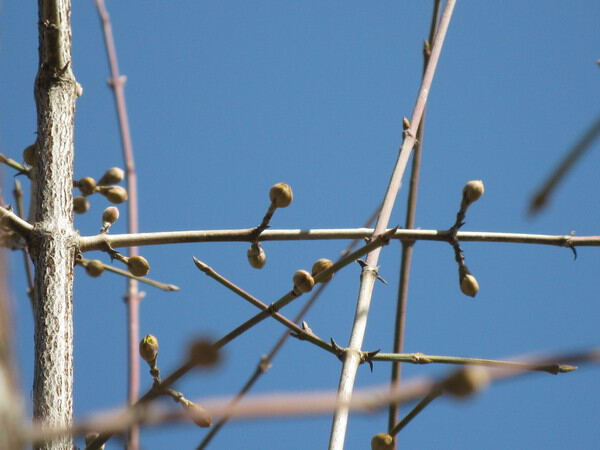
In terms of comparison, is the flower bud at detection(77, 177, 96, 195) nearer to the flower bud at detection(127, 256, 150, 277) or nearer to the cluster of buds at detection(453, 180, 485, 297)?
the flower bud at detection(127, 256, 150, 277)

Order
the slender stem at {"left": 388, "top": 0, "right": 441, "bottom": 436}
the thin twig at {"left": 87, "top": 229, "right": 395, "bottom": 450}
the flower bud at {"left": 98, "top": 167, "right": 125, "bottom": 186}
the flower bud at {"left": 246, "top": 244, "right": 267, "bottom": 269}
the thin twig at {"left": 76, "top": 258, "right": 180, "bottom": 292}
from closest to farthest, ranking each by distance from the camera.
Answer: the thin twig at {"left": 87, "top": 229, "right": 395, "bottom": 450} < the flower bud at {"left": 246, "top": 244, "right": 267, "bottom": 269} < the slender stem at {"left": 388, "top": 0, "right": 441, "bottom": 436} < the thin twig at {"left": 76, "top": 258, "right": 180, "bottom": 292} < the flower bud at {"left": 98, "top": 167, "right": 125, "bottom": 186}

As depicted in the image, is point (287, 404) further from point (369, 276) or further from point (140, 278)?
point (140, 278)

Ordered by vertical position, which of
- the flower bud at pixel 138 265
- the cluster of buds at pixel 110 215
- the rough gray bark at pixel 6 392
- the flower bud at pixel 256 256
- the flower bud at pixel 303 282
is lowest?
the rough gray bark at pixel 6 392

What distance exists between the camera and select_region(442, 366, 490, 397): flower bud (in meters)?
0.30

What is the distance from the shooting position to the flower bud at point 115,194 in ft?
5.23

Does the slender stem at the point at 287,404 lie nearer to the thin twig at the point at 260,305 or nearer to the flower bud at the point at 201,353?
the flower bud at the point at 201,353

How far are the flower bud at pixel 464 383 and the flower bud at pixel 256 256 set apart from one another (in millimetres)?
968

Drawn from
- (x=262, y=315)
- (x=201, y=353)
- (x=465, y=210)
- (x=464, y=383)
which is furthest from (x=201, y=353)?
(x=465, y=210)

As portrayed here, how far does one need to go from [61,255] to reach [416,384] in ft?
3.12

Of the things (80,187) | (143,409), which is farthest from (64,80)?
(143,409)

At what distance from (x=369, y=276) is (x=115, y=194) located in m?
0.60

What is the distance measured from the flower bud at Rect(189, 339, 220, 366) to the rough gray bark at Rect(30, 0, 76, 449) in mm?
753

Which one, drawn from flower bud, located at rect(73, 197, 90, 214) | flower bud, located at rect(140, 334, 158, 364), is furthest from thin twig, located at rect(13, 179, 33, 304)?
flower bud, located at rect(140, 334, 158, 364)

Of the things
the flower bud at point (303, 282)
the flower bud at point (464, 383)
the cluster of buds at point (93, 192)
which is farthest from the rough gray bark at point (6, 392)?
the cluster of buds at point (93, 192)
